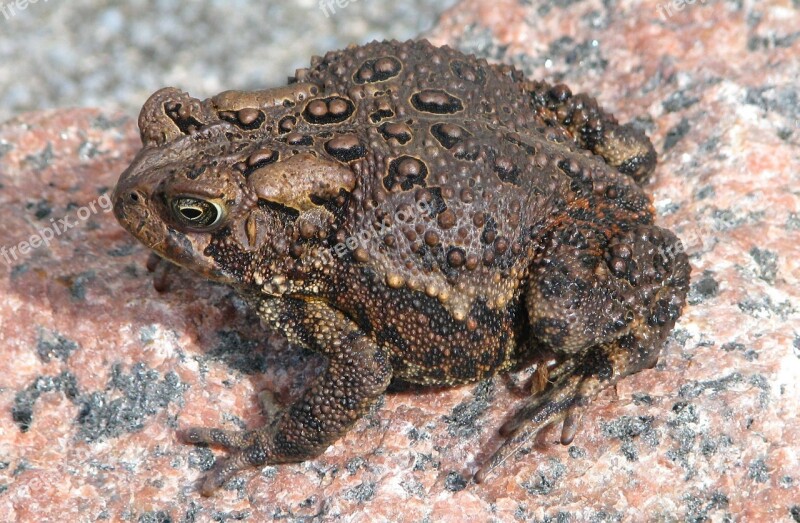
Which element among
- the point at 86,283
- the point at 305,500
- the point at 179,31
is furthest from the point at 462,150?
the point at 179,31

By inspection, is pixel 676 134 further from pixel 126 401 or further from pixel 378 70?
pixel 126 401

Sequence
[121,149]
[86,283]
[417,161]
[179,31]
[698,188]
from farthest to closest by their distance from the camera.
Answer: [179,31], [121,149], [698,188], [86,283], [417,161]

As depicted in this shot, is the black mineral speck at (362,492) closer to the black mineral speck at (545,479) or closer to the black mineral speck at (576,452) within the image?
the black mineral speck at (545,479)

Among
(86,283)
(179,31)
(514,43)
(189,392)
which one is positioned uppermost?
(179,31)

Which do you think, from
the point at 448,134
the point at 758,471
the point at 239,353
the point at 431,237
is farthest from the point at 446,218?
the point at 758,471

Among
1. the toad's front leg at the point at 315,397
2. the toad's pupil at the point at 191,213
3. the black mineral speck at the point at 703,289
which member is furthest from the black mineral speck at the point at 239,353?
the black mineral speck at the point at 703,289

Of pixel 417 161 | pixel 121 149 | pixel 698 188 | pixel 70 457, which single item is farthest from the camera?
pixel 121 149

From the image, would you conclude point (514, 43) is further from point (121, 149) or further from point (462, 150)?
point (121, 149)
